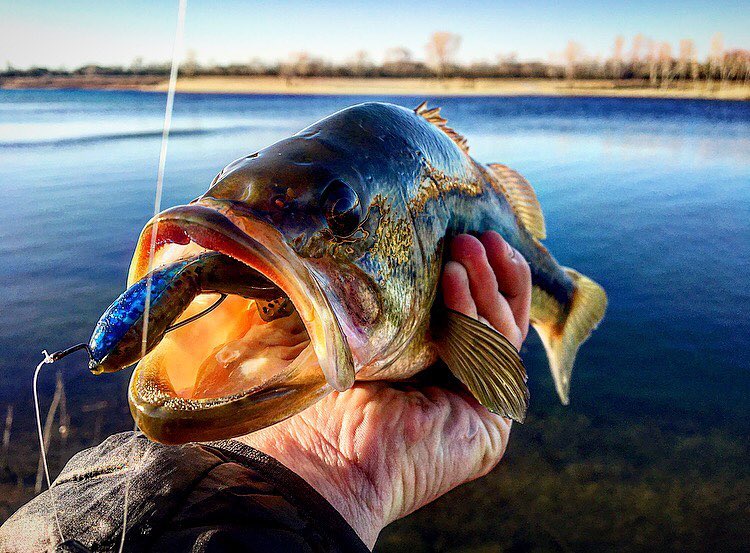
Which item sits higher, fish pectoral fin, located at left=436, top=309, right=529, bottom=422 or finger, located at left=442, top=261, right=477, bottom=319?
finger, located at left=442, top=261, right=477, bottom=319

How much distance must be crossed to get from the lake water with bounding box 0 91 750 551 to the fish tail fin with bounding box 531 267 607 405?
0.99 meters

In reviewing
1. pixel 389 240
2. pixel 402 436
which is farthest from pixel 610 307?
pixel 389 240

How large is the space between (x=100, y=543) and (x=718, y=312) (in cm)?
736

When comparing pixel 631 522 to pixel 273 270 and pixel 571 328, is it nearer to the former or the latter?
pixel 571 328

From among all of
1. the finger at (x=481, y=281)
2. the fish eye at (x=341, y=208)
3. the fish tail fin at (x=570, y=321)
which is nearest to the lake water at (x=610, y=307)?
the fish tail fin at (x=570, y=321)

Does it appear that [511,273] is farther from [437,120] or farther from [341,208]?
[341,208]

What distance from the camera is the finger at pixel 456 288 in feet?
7.30

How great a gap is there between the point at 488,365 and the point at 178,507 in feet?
3.82

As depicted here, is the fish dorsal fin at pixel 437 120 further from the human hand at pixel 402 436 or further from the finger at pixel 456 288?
the finger at pixel 456 288

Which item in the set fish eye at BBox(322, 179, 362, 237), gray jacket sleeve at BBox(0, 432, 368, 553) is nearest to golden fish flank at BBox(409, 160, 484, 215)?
fish eye at BBox(322, 179, 362, 237)

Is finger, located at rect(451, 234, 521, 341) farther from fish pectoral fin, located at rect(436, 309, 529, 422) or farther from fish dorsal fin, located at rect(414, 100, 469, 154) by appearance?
fish dorsal fin, located at rect(414, 100, 469, 154)

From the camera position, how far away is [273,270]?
1354 mm

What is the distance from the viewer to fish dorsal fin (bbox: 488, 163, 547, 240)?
10.5 feet

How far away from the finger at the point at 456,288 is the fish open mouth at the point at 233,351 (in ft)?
A: 2.27
